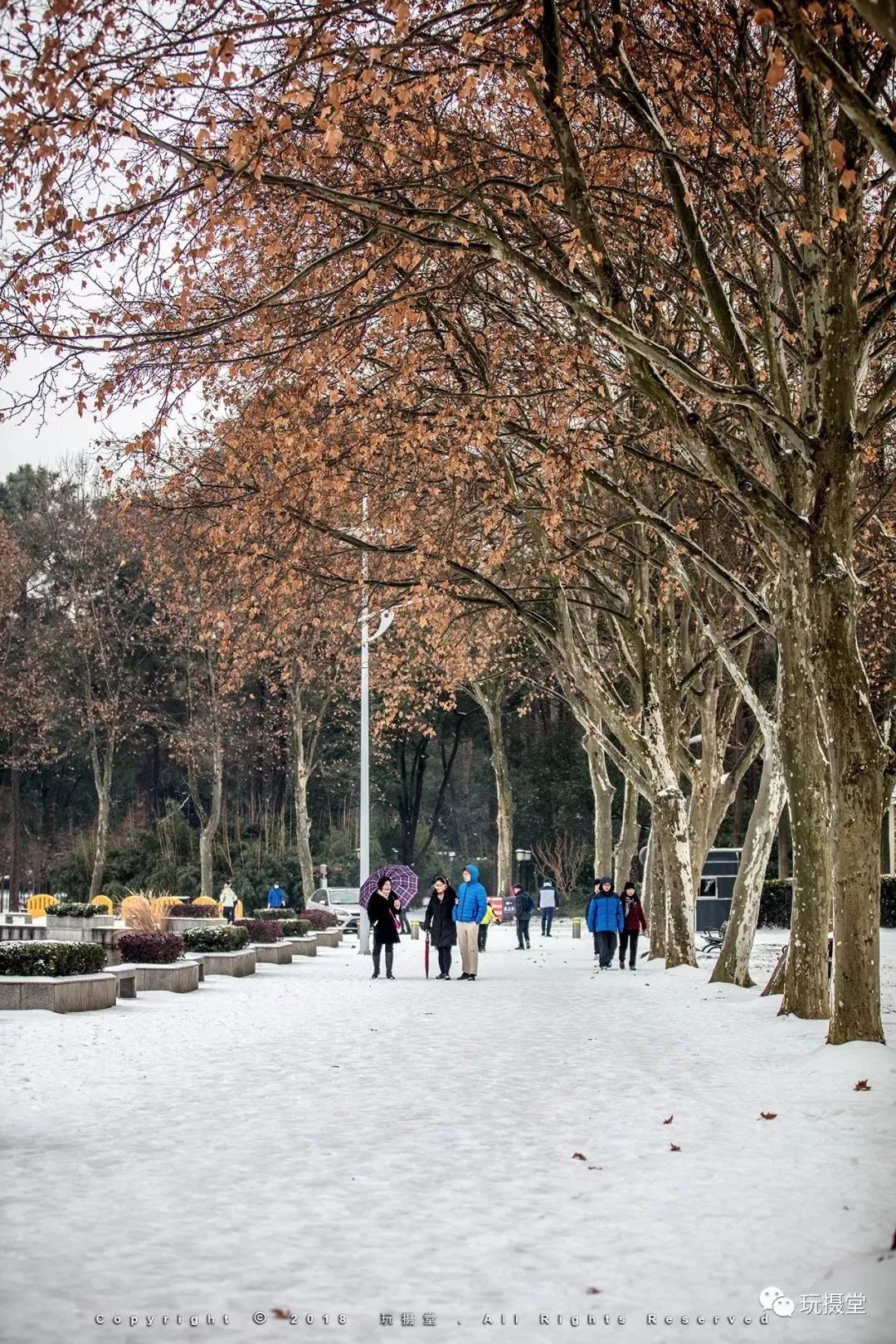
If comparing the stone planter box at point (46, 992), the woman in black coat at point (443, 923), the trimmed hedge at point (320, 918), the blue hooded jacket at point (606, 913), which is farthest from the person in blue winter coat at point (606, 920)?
the trimmed hedge at point (320, 918)

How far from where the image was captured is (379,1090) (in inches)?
429

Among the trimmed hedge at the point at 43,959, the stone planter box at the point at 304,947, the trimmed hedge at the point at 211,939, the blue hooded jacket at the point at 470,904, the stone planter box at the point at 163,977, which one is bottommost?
the stone planter box at the point at 304,947

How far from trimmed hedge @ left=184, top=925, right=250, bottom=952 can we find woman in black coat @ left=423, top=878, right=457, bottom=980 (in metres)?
4.01

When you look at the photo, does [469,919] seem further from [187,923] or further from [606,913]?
[187,923]

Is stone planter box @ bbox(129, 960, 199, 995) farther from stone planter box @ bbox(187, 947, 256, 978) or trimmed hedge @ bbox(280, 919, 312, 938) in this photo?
trimmed hedge @ bbox(280, 919, 312, 938)

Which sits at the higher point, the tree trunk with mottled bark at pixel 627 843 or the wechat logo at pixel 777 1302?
the tree trunk with mottled bark at pixel 627 843

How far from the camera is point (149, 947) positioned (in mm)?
22578

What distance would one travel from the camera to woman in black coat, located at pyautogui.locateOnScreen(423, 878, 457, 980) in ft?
83.3

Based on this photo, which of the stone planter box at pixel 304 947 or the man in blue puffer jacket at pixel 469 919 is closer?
the man in blue puffer jacket at pixel 469 919

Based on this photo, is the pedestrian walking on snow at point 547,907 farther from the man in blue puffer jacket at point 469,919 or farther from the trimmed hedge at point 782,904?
the man in blue puffer jacket at point 469,919

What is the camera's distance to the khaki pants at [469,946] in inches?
988

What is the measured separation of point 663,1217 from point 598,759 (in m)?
30.7

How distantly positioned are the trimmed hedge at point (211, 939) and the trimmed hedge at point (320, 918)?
44.9 feet

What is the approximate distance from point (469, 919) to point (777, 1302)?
20.5 m
